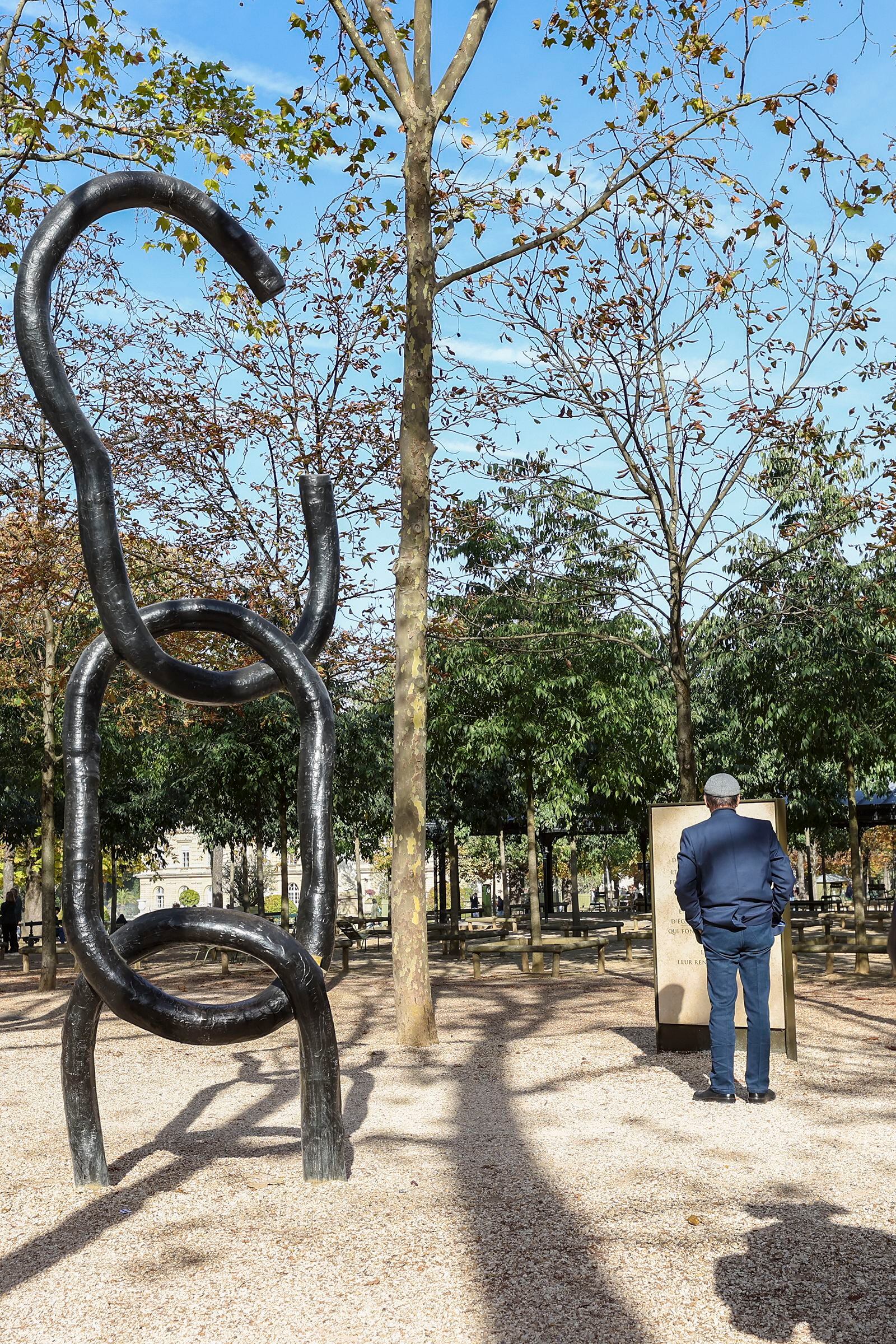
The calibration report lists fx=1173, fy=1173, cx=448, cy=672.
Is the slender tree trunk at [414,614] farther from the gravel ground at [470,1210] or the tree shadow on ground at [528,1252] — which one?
the tree shadow on ground at [528,1252]

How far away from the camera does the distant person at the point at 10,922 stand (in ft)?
86.1

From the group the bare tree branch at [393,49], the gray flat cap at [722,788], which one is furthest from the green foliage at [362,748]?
the gray flat cap at [722,788]

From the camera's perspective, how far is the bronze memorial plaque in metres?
8.39

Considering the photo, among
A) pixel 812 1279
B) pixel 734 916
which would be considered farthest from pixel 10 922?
pixel 812 1279

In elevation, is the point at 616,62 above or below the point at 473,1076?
above

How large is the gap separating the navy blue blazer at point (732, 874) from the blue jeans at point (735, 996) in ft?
0.29

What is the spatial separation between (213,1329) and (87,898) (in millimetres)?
1888

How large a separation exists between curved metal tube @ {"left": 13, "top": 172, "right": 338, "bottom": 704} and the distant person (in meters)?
23.0

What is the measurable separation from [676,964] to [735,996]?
1711mm

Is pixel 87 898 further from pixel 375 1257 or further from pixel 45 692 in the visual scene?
pixel 45 692

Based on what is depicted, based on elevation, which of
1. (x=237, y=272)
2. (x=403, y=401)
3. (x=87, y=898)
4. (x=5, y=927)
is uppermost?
(x=403, y=401)

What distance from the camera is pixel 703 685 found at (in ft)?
83.1

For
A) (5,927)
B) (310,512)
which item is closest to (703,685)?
(5,927)

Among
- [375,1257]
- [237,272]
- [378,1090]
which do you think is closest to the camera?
[375,1257]
